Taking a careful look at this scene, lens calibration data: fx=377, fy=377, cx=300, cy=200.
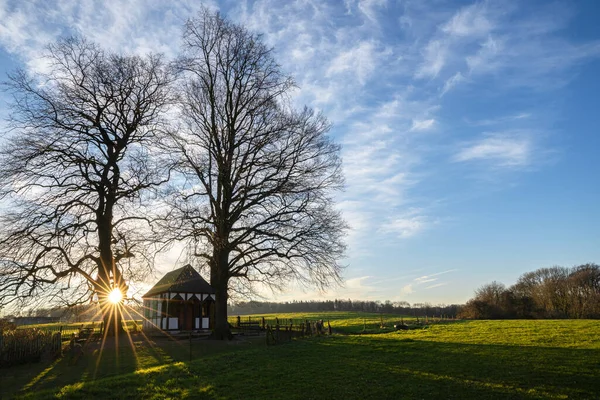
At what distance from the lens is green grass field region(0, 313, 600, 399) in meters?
10.4

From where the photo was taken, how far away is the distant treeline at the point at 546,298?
184 feet

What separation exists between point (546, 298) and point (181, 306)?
59.8m

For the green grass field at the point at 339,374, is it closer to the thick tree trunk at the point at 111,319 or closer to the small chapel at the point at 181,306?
the thick tree trunk at the point at 111,319

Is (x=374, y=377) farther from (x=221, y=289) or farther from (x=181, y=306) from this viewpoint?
(x=181, y=306)

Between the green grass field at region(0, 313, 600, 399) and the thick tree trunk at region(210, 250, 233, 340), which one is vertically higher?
the thick tree trunk at region(210, 250, 233, 340)

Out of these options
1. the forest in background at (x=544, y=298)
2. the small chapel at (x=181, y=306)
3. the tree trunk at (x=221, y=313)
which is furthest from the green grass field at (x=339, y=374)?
the forest in background at (x=544, y=298)

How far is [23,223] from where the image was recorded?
19156 millimetres

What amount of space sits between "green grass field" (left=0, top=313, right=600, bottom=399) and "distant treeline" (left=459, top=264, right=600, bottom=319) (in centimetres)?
4216

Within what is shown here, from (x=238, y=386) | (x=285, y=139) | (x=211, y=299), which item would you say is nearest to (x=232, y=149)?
(x=285, y=139)

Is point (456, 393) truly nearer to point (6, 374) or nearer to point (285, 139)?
point (285, 139)

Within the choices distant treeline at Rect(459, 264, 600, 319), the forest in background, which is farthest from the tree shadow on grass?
distant treeline at Rect(459, 264, 600, 319)

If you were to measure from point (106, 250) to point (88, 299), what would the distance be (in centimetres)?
409

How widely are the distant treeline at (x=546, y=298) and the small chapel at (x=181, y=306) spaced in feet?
139

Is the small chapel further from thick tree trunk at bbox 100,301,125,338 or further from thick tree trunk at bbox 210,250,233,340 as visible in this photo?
thick tree trunk at bbox 210,250,233,340
